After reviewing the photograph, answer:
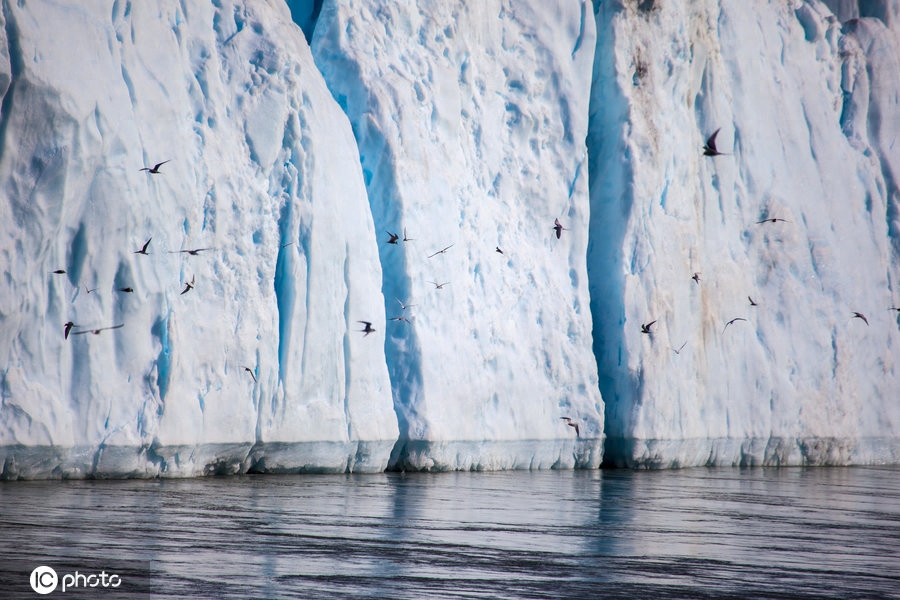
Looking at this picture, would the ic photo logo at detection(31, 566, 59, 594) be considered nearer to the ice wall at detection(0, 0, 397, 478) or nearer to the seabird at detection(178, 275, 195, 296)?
the ice wall at detection(0, 0, 397, 478)

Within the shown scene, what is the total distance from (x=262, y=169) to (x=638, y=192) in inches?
300

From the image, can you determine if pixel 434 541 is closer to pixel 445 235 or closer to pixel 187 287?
pixel 187 287

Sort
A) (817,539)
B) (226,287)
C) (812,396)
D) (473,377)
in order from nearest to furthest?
(817,539)
(226,287)
(473,377)
(812,396)

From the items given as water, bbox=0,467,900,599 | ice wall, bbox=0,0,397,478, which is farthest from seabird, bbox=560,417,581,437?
water, bbox=0,467,900,599

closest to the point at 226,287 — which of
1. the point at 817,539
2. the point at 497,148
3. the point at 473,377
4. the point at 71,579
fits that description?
the point at 473,377

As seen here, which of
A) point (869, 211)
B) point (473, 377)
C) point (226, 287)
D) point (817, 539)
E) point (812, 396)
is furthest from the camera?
point (869, 211)

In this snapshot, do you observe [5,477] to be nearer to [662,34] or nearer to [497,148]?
[497,148]

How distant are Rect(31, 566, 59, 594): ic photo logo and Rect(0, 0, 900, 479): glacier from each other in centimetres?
578

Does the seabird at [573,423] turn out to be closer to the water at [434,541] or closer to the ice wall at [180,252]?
the ice wall at [180,252]

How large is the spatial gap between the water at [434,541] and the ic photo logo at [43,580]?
0.04 meters

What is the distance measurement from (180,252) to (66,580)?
7774mm

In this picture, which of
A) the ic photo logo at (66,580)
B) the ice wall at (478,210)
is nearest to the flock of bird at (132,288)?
the ice wall at (478,210)

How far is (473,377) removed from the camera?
16172 mm

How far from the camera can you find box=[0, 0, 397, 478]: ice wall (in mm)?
10992
